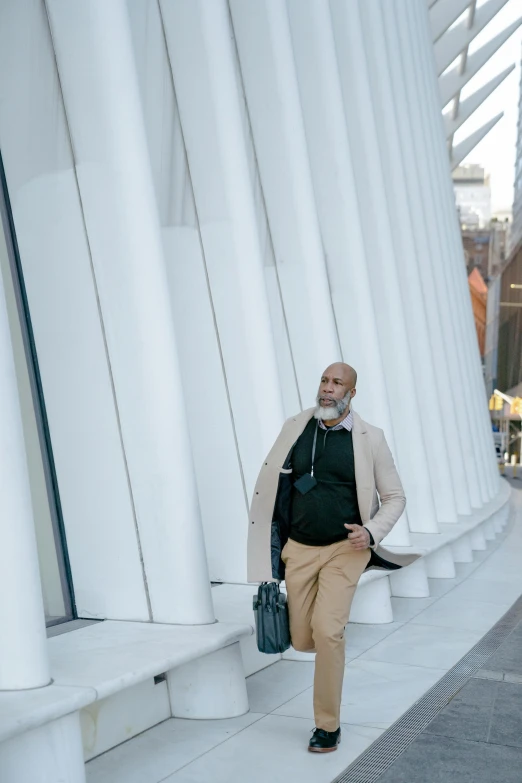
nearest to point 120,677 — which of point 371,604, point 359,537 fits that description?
point 359,537

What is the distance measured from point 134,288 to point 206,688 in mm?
2422

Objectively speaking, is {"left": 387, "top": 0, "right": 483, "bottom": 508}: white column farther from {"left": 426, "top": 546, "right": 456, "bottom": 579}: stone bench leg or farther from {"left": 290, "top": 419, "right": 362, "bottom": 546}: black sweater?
Result: {"left": 290, "top": 419, "right": 362, "bottom": 546}: black sweater

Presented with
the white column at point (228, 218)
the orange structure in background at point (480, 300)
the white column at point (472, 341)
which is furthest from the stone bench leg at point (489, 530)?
the orange structure in background at point (480, 300)

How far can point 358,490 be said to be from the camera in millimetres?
5539

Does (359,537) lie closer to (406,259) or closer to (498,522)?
(406,259)

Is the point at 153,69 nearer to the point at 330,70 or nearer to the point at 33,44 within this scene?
the point at 33,44

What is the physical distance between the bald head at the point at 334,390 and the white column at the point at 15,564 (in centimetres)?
164

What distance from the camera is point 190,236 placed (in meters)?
8.13

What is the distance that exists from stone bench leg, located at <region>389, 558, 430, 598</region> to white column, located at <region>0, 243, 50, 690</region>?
22.3 feet

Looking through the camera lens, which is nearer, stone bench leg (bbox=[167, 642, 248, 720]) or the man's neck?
the man's neck

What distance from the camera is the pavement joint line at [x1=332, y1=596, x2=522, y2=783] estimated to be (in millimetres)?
5113

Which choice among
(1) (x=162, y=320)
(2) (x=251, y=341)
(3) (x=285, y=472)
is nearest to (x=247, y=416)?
(2) (x=251, y=341)

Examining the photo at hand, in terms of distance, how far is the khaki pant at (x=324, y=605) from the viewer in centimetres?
536

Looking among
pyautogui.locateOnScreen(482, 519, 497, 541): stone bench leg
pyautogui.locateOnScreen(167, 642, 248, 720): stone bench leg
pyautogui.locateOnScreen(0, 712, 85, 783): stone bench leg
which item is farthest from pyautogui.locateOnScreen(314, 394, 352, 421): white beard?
pyautogui.locateOnScreen(482, 519, 497, 541): stone bench leg
